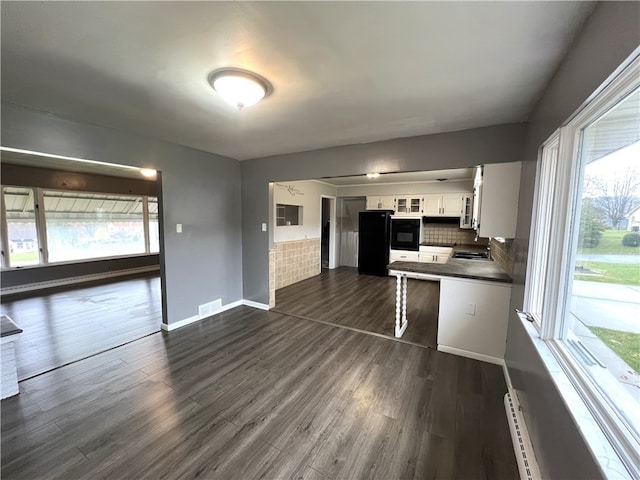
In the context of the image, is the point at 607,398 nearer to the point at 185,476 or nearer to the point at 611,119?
the point at 611,119

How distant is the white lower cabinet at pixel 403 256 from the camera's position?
6100mm

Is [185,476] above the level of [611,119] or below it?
below

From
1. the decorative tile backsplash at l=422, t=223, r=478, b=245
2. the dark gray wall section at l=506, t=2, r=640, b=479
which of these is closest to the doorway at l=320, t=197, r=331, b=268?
the decorative tile backsplash at l=422, t=223, r=478, b=245

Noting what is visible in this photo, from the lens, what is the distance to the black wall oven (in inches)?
239

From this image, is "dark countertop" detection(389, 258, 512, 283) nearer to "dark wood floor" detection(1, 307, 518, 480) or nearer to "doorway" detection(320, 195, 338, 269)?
"dark wood floor" detection(1, 307, 518, 480)

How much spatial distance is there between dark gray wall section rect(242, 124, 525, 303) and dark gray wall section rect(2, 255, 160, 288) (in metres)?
4.19

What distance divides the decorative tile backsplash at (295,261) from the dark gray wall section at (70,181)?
2800mm

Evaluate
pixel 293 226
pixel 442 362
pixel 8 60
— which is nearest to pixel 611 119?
pixel 442 362

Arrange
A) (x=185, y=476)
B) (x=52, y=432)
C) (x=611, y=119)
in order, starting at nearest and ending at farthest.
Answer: (x=611, y=119), (x=185, y=476), (x=52, y=432)

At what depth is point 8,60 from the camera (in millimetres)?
1496

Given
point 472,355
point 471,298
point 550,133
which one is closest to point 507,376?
point 472,355

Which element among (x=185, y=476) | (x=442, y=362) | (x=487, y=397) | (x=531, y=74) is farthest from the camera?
(x=442, y=362)

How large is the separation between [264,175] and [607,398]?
12.9 ft

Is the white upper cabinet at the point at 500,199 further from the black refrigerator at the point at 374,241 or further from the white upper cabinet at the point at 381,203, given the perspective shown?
the white upper cabinet at the point at 381,203
